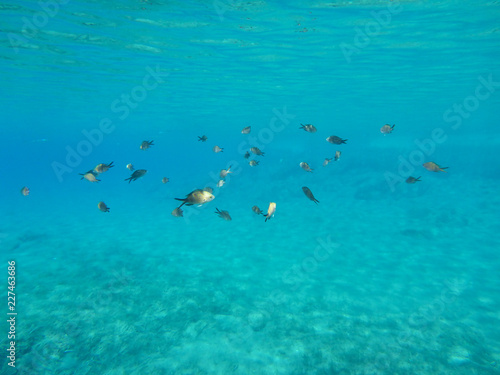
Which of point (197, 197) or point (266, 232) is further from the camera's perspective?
point (266, 232)

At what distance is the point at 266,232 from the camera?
18.8 metres

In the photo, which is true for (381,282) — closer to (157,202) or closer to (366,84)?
(366,84)

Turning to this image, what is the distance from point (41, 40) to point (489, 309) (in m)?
24.5

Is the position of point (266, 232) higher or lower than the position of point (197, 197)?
lower

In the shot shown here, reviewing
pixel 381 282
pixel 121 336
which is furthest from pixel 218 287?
pixel 381 282

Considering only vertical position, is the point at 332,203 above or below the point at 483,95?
below

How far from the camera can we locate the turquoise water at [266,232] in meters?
7.11

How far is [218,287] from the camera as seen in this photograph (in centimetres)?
1057

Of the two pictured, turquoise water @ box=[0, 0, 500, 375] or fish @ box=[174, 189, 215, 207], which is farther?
turquoise water @ box=[0, 0, 500, 375]

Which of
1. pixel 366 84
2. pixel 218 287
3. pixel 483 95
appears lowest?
pixel 218 287

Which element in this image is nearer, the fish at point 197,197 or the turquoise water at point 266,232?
the fish at point 197,197

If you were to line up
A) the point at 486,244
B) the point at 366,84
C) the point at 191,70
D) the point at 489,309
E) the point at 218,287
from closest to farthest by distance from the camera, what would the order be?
1. the point at 489,309
2. the point at 218,287
3. the point at 486,244
4. the point at 191,70
5. the point at 366,84

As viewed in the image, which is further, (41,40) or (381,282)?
(41,40)

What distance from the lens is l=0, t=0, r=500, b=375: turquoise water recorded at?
7109 millimetres
